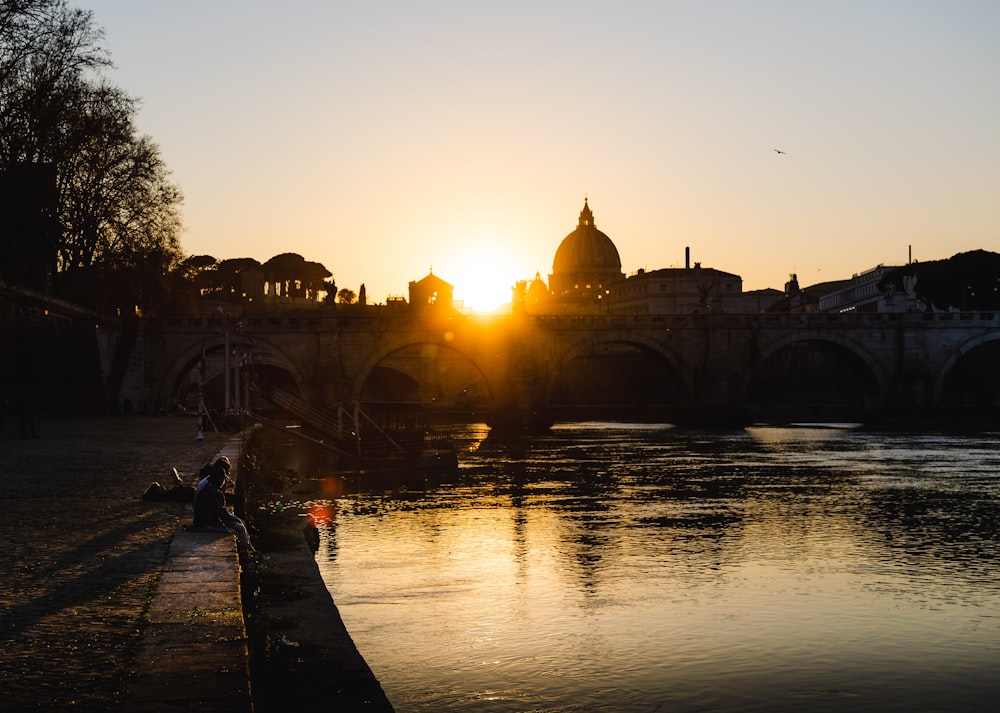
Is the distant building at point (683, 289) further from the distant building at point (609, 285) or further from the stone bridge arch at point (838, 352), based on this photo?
the stone bridge arch at point (838, 352)

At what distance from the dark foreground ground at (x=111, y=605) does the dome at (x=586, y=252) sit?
175m

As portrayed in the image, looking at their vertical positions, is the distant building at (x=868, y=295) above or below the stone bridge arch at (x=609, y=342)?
above

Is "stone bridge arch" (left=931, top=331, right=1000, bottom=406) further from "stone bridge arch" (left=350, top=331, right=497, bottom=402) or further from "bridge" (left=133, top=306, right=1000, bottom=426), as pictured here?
"stone bridge arch" (left=350, top=331, right=497, bottom=402)

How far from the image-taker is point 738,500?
24.6 meters

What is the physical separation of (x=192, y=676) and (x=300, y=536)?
9.46m

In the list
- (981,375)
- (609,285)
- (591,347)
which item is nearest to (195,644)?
(591,347)

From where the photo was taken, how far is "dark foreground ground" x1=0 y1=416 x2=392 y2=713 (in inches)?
251

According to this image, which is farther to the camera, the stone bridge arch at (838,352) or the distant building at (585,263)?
the distant building at (585,263)

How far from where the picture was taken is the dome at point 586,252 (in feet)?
623

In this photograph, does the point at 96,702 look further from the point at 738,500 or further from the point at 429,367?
the point at 429,367

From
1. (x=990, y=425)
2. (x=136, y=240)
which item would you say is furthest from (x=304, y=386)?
(x=990, y=425)

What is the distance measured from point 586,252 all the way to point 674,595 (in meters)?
179

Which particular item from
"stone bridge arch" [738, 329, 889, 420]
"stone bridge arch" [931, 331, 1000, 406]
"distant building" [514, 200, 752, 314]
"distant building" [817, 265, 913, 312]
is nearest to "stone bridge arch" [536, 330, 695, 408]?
"stone bridge arch" [738, 329, 889, 420]

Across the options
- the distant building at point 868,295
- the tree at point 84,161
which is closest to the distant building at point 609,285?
the distant building at point 868,295
